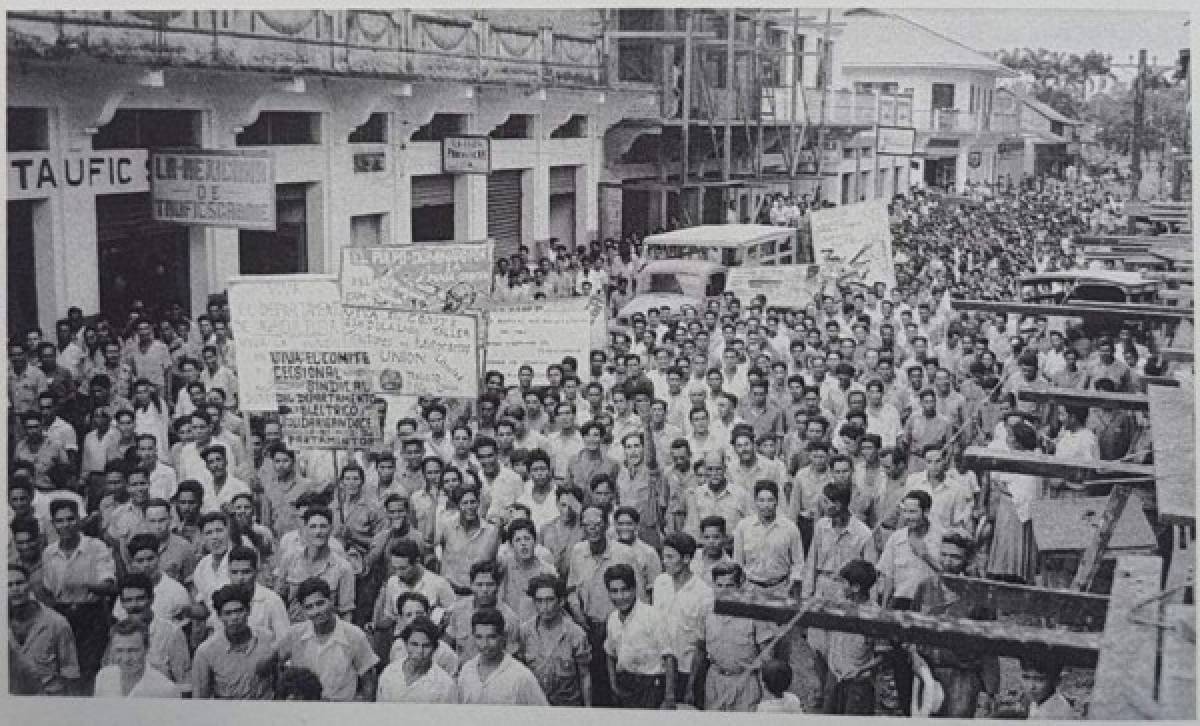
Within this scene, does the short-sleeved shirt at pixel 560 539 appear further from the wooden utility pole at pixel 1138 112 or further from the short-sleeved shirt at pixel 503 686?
the wooden utility pole at pixel 1138 112

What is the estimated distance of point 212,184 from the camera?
690 cm

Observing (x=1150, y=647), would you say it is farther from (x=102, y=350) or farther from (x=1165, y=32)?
(x=102, y=350)

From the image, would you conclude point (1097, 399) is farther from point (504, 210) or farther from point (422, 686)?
point (504, 210)

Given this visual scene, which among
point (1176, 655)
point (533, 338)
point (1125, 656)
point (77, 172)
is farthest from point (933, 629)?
point (77, 172)

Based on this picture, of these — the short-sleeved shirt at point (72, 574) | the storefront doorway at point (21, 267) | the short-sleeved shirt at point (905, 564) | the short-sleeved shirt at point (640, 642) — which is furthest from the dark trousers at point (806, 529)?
the storefront doorway at point (21, 267)

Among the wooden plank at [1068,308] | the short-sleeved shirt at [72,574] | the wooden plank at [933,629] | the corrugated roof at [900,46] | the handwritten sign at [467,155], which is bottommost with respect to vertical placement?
the short-sleeved shirt at [72,574]

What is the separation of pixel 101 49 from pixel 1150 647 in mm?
5230

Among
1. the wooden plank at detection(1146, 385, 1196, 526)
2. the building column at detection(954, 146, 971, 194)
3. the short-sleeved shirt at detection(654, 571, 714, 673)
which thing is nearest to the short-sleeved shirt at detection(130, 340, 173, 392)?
the short-sleeved shirt at detection(654, 571, 714, 673)

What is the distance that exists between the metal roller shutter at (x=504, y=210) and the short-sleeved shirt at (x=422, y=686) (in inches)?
101

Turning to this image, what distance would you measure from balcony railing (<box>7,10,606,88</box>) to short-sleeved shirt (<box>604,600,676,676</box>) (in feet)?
9.92

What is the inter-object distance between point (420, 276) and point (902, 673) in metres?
3.04

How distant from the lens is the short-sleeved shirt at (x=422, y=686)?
19.3ft

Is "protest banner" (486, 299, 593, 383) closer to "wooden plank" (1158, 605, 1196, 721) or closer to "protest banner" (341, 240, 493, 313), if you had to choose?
"protest banner" (341, 240, 493, 313)

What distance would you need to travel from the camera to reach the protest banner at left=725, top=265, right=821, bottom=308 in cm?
775
